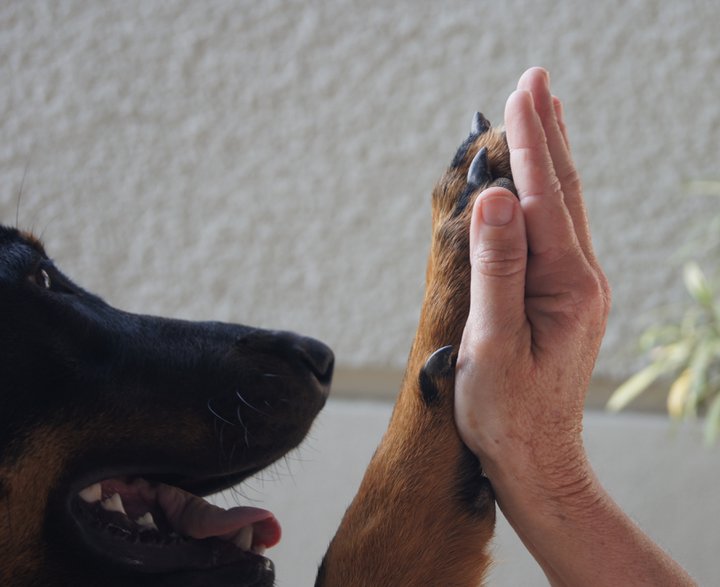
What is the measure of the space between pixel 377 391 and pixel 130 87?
4.01 feet

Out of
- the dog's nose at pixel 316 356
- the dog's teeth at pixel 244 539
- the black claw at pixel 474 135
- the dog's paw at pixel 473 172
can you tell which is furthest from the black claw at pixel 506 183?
the dog's teeth at pixel 244 539

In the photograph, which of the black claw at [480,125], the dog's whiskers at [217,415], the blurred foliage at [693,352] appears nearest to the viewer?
the dog's whiskers at [217,415]

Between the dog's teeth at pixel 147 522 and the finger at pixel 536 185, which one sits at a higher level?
the finger at pixel 536 185

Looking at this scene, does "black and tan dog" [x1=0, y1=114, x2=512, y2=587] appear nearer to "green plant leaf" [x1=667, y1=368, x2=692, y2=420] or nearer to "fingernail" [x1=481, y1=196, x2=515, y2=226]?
"fingernail" [x1=481, y1=196, x2=515, y2=226]

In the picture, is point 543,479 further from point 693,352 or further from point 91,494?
point 693,352

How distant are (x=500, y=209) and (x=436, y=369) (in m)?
0.26

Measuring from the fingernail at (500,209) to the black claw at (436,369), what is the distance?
0.71 ft

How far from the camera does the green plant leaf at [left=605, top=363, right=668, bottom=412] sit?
2855 mm

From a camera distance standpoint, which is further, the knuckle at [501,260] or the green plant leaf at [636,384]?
the green plant leaf at [636,384]

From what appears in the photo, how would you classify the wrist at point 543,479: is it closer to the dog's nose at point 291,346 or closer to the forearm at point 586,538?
the forearm at point 586,538

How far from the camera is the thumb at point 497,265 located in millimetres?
1213

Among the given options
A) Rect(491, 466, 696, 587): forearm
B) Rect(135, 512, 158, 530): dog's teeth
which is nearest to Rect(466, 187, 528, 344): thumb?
Rect(491, 466, 696, 587): forearm

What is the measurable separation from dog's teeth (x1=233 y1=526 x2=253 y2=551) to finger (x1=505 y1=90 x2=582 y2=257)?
1.83ft

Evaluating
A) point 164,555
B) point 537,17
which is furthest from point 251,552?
point 537,17
